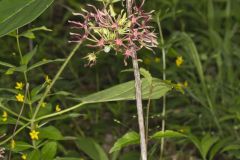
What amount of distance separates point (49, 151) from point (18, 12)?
790 millimetres

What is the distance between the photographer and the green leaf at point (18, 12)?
1005 mm

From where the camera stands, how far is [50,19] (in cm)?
428

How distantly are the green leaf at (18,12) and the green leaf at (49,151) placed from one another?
2.49 ft

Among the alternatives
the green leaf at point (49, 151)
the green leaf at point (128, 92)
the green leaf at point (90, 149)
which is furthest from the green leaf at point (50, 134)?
the green leaf at point (128, 92)

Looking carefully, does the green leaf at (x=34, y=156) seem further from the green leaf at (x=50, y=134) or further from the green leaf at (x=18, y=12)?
the green leaf at (x=18, y=12)

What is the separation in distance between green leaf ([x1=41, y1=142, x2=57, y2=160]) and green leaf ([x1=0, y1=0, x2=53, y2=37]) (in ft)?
2.49

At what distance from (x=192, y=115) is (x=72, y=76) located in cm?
84

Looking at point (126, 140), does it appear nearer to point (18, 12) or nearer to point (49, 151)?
point (49, 151)

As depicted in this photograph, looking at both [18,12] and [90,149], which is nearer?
[18,12]

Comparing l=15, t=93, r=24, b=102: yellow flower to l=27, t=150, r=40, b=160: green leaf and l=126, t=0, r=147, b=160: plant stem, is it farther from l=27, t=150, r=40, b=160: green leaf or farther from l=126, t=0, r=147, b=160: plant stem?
l=126, t=0, r=147, b=160: plant stem

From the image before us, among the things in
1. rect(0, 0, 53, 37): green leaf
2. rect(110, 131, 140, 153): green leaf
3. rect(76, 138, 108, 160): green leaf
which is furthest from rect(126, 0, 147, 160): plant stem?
rect(76, 138, 108, 160): green leaf

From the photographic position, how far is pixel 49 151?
5.73 ft

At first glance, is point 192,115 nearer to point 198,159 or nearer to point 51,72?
point 198,159

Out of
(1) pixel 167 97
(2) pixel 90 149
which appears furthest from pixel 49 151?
(1) pixel 167 97
